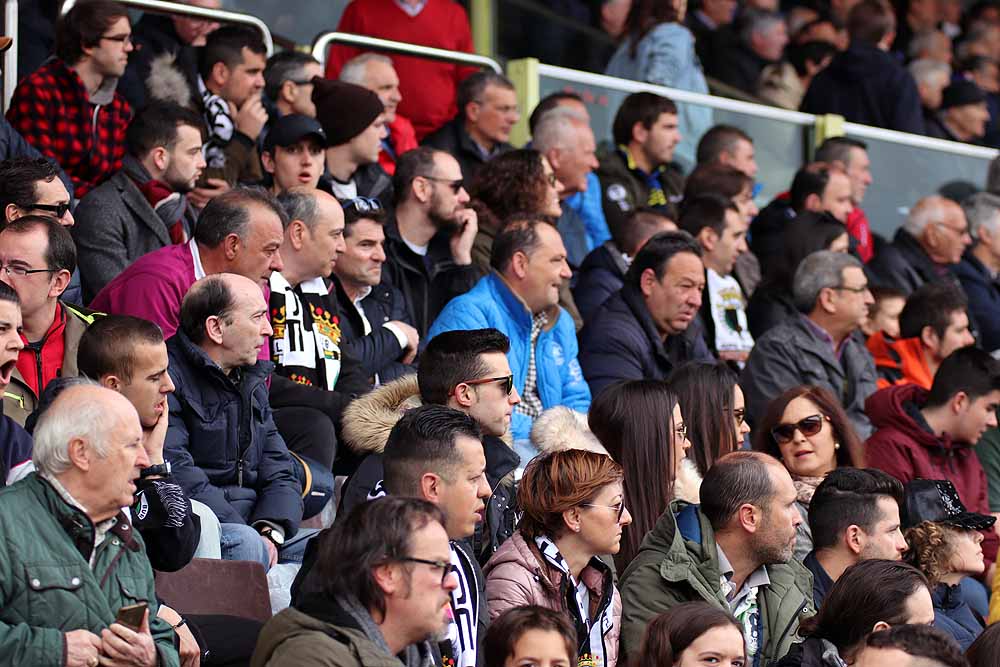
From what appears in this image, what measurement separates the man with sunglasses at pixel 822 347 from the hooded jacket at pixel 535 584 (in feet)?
10.4

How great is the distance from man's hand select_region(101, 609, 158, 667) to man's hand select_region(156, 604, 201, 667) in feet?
1.03

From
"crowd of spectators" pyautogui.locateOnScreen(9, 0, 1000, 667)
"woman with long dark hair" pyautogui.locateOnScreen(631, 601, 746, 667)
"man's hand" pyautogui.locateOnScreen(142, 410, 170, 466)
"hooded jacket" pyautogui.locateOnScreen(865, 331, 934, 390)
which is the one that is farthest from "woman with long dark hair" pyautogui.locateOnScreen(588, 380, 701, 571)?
"hooded jacket" pyautogui.locateOnScreen(865, 331, 934, 390)

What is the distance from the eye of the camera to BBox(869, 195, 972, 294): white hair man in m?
11.6

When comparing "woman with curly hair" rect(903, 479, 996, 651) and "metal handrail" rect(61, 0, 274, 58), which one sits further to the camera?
"metal handrail" rect(61, 0, 274, 58)

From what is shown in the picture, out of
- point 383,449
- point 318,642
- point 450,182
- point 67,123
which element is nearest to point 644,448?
point 383,449

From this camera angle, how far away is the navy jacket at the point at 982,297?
1166cm

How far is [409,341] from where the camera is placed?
7.97 metres

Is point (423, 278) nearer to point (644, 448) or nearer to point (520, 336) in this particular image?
point (520, 336)

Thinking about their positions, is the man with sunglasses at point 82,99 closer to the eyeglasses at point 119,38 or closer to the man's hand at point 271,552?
the eyeglasses at point 119,38

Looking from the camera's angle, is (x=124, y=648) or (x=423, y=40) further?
(x=423, y=40)

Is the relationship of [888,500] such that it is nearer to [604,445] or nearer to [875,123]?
[604,445]

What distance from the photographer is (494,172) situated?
925cm

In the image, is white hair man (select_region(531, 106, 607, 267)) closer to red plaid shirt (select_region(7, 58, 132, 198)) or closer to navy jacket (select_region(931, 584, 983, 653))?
red plaid shirt (select_region(7, 58, 132, 198))

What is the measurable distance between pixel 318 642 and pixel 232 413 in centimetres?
201
